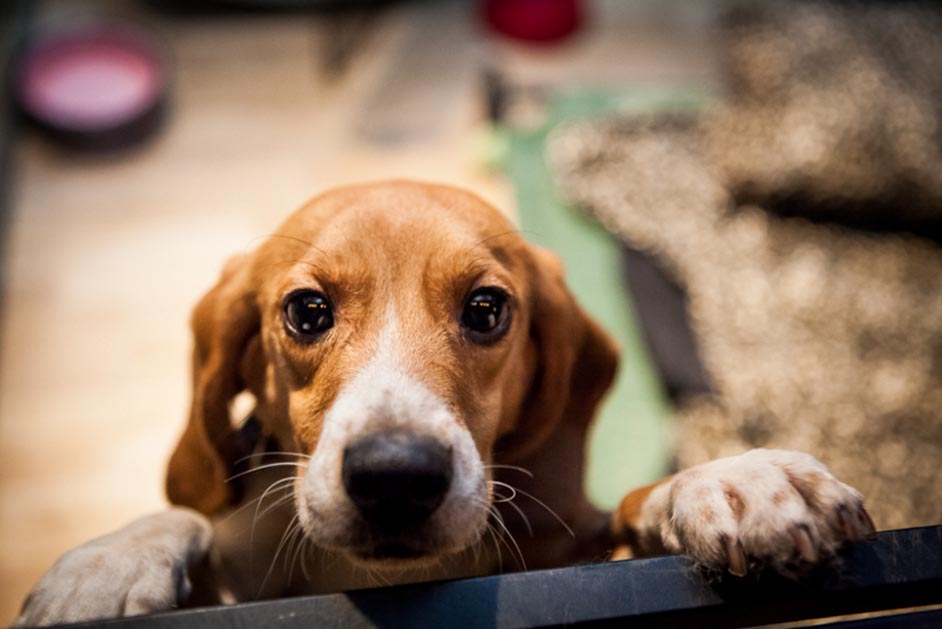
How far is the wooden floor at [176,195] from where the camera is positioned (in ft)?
8.50

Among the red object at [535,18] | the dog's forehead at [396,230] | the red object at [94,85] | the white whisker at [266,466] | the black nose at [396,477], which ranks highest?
the red object at [535,18]

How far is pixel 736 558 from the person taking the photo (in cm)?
110

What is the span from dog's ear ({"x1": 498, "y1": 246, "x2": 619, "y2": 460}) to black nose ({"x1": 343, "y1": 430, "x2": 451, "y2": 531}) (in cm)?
42

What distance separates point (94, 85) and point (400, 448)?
317 centimetres

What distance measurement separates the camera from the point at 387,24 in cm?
432

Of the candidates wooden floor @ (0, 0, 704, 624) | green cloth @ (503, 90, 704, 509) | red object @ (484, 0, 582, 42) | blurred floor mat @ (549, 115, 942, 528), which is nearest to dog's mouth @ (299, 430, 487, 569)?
wooden floor @ (0, 0, 704, 624)

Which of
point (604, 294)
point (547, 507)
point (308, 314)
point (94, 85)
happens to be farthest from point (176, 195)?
point (547, 507)

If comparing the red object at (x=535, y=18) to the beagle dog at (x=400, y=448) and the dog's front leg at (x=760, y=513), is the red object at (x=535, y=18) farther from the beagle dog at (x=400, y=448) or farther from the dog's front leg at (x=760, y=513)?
the dog's front leg at (x=760, y=513)

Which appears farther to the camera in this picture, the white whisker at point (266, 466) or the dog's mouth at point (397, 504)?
the white whisker at point (266, 466)

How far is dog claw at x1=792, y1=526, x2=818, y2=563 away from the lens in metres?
1.08

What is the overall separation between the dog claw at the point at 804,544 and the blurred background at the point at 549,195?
1.26m

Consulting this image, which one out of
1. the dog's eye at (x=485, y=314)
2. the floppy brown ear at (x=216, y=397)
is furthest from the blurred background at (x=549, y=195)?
the dog's eye at (x=485, y=314)

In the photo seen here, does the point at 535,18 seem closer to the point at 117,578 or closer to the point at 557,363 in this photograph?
the point at 557,363

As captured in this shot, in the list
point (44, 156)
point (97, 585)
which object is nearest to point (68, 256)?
point (44, 156)
